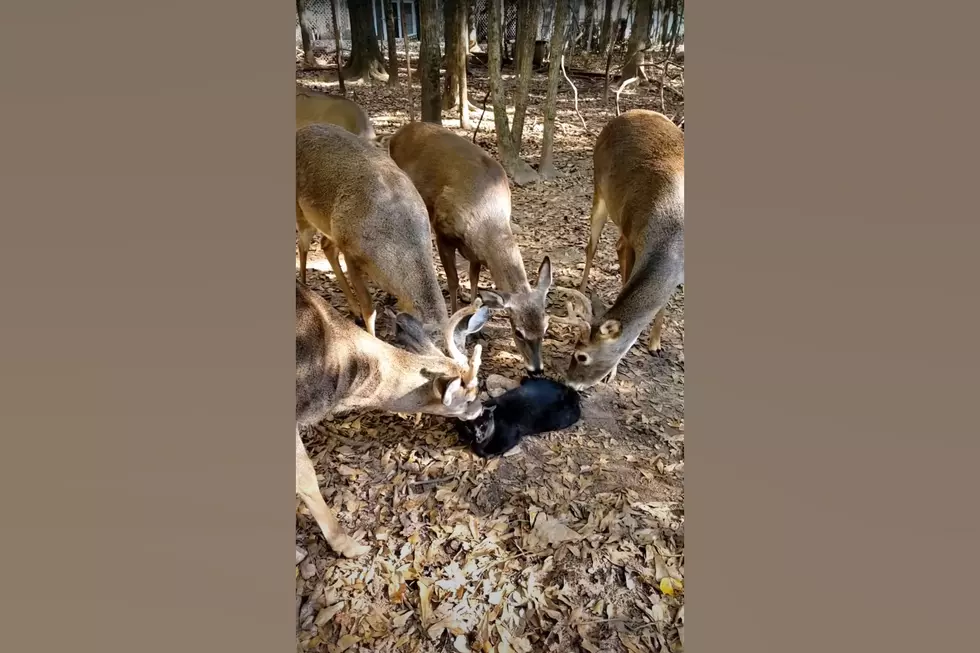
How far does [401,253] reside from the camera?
4.29 m

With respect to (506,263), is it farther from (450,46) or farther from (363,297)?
(450,46)

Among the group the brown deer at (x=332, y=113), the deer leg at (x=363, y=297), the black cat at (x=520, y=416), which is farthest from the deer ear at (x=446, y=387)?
the deer leg at (x=363, y=297)

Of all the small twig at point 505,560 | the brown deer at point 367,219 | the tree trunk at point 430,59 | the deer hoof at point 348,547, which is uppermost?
the tree trunk at point 430,59

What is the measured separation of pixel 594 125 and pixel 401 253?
1531 millimetres

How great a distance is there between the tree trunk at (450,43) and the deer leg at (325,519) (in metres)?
2.01

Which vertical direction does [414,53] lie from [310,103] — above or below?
above

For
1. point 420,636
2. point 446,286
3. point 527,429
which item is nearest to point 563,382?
point 527,429

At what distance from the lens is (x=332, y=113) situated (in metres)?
4.18

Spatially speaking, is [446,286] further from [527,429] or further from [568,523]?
[568,523]

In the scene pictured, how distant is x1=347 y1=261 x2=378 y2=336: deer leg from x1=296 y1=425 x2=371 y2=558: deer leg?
185 cm

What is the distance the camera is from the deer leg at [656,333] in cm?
428

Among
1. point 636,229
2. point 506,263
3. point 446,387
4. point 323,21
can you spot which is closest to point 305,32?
point 323,21

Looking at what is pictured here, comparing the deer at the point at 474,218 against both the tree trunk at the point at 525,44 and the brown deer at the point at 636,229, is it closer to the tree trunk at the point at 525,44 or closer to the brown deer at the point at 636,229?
the brown deer at the point at 636,229

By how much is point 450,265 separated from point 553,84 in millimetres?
2062
